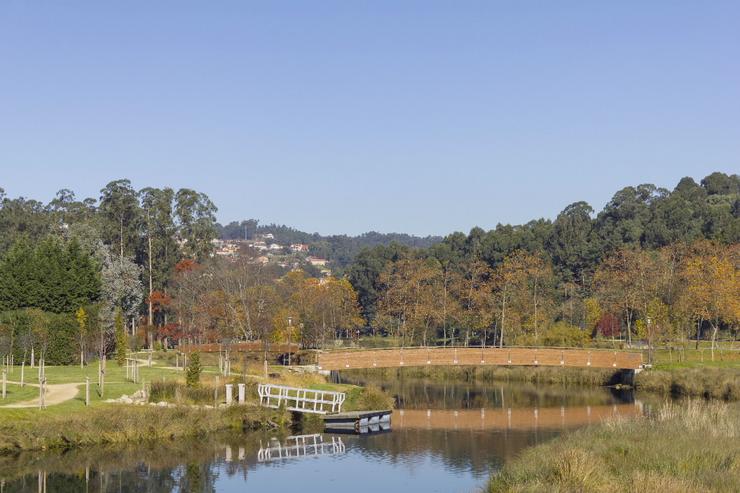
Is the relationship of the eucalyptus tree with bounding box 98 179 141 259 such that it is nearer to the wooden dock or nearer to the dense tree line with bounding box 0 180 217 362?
the dense tree line with bounding box 0 180 217 362

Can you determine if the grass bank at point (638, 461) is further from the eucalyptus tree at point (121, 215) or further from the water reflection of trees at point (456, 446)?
the eucalyptus tree at point (121, 215)

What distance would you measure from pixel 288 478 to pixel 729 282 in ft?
186

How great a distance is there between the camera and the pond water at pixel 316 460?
125 ft

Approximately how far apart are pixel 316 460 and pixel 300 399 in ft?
35.1

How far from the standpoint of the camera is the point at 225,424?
4934 centimetres

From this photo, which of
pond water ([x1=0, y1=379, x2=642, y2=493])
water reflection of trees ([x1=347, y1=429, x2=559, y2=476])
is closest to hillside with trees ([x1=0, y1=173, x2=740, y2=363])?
pond water ([x1=0, y1=379, x2=642, y2=493])

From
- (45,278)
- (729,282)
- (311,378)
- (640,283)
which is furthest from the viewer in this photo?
(640,283)

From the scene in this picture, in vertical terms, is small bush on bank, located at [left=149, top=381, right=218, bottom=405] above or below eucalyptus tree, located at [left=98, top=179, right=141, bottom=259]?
below

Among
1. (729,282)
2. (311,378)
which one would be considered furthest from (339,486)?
(729,282)

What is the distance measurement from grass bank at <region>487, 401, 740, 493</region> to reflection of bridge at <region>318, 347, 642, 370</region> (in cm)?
3509

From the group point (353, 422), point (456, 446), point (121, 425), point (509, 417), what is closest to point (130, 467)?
point (121, 425)

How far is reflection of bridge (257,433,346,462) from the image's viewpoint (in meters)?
44.3

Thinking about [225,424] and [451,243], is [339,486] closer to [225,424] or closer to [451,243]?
[225,424]

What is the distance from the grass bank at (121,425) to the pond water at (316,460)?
76cm
